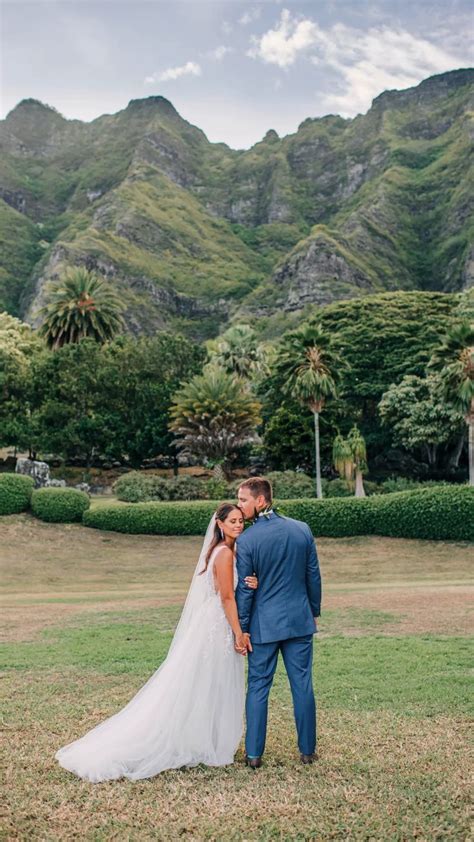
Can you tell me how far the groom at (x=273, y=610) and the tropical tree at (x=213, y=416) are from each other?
35.3m

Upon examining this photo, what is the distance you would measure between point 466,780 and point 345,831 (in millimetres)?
1229

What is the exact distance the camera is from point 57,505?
30.8 m

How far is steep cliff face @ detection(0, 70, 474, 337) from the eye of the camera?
121 metres

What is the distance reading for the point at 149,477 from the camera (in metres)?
36.9

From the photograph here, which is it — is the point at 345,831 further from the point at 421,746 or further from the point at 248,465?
the point at 248,465

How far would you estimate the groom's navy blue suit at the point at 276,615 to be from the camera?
5.46 m

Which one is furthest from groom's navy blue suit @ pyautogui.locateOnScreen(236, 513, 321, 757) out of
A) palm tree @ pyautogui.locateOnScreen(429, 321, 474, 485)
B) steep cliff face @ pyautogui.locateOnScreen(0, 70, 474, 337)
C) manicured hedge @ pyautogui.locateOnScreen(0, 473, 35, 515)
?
steep cliff face @ pyautogui.locateOnScreen(0, 70, 474, 337)

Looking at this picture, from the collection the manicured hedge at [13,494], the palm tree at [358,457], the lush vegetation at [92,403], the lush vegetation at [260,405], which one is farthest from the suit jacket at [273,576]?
the lush vegetation at [92,403]

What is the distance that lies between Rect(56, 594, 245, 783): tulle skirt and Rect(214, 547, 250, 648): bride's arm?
11cm

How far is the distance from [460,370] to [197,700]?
97.0 feet

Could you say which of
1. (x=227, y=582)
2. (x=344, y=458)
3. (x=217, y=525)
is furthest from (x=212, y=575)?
(x=344, y=458)

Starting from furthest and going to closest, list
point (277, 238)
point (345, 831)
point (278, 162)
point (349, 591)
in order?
point (278, 162), point (277, 238), point (349, 591), point (345, 831)

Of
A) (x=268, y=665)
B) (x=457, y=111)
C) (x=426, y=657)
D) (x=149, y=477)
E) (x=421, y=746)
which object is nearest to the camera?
(x=268, y=665)

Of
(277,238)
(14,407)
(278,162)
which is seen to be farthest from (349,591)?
(278,162)
